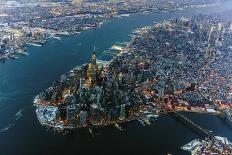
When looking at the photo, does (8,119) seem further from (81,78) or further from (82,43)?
(82,43)

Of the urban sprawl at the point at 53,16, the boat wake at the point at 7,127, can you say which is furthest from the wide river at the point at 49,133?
the urban sprawl at the point at 53,16

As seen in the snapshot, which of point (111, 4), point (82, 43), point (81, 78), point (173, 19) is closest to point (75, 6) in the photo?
point (111, 4)

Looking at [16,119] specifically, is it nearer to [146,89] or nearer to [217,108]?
[146,89]

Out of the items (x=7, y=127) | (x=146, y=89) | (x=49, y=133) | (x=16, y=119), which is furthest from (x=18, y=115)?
(x=146, y=89)

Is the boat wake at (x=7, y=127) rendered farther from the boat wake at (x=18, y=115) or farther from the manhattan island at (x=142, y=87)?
the manhattan island at (x=142, y=87)

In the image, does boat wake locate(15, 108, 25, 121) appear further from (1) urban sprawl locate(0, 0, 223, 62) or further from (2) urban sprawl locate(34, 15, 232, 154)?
(1) urban sprawl locate(0, 0, 223, 62)

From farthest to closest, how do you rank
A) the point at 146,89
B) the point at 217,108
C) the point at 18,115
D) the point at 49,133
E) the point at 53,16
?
the point at 53,16
the point at 146,89
the point at 217,108
the point at 18,115
the point at 49,133

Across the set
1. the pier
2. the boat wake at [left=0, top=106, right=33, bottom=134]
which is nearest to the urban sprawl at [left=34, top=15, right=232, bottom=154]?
the pier

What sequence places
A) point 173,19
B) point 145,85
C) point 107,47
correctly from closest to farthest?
point 145,85
point 107,47
point 173,19
